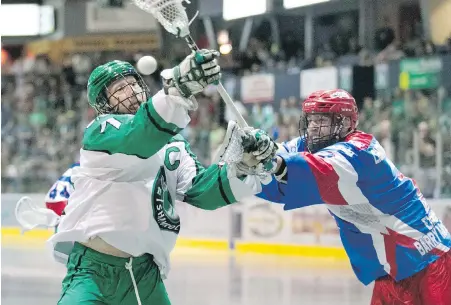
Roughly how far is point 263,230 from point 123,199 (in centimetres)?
808

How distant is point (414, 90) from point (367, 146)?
725 centimetres

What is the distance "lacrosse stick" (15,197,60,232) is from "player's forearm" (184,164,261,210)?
1.24 meters

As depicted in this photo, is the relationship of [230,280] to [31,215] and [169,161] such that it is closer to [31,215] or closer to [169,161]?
[31,215]

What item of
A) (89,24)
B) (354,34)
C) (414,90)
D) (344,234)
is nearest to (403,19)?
(354,34)

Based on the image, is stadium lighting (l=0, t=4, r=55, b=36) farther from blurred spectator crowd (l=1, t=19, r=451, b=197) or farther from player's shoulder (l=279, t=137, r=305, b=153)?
player's shoulder (l=279, t=137, r=305, b=153)

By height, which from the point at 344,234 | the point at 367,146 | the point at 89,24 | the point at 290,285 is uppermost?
the point at 89,24

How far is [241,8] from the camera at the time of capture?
16672mm

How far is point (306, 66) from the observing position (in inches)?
539

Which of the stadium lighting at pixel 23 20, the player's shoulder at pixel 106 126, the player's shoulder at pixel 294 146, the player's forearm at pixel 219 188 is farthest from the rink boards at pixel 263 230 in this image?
the stadium lighting at pixel 23 20

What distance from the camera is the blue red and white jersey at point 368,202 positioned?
3.19 m

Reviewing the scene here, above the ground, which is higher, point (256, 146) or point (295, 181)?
point (256, 146)

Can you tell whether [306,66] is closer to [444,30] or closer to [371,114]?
[444,30]

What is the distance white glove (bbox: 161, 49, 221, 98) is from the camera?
2.62 metres

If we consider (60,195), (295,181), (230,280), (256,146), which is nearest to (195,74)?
(256,146)
